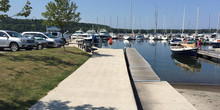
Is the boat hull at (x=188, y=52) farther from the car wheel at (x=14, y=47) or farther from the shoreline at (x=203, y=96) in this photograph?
the car wheel at (x=14, y=47)

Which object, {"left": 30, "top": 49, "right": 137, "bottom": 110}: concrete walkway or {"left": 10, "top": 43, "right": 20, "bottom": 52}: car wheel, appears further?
{"left": 10, "top": 43, "right": 20, "bottom": 52}: car wheel

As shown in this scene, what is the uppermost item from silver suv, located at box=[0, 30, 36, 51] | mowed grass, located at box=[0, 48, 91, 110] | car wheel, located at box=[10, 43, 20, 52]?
silver suv, located at box=[0, 30, 36, 51]

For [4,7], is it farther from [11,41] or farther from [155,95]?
[155,95]

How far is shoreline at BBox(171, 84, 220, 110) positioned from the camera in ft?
28.3

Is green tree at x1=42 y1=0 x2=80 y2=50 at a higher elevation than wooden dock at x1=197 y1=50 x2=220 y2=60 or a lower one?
higher

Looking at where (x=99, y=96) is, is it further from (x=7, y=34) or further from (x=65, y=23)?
(x=7, y=34)

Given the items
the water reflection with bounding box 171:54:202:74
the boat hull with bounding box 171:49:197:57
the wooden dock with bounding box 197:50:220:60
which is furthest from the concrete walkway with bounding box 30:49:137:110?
the boat hull with bounding box 171:49:197:57

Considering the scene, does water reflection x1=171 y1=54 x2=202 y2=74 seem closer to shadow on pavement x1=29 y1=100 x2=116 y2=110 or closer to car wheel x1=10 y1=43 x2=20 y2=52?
shadow on pavement x1=29 y1=100 x2=116 y2=110

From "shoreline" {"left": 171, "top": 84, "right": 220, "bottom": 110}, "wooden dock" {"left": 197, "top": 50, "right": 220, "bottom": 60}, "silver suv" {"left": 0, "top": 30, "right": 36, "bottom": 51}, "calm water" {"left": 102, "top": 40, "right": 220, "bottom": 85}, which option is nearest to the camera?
"shoreline" {"left": 171, "top": 84, "right": 220, "bottom": 110}

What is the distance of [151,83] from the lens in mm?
9883

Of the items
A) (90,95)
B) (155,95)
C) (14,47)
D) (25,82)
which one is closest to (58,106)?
(90,95)

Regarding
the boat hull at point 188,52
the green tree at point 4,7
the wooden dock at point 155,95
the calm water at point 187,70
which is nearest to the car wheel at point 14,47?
the green tree at point 4,7

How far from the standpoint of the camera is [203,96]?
10.2 m

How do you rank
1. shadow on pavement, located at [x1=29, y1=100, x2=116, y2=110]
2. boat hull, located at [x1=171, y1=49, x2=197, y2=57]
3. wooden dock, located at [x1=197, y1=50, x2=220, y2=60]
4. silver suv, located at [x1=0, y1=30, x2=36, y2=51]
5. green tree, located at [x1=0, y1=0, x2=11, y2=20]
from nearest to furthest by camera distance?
shadow on pavement, located at [x1=29, y1=100, x2=116, y2=110]
green tree, located at [x1=0, y1=0, x2=11, y2=20]
silver suv, located at [x1=0, y1=30, x2=36, y2=51]
wooden dock, located at [x1=197, y1=50, x2=220, y2=60]
boat hull, located at [x1=171, y1=49, x2=197, y2=57]
